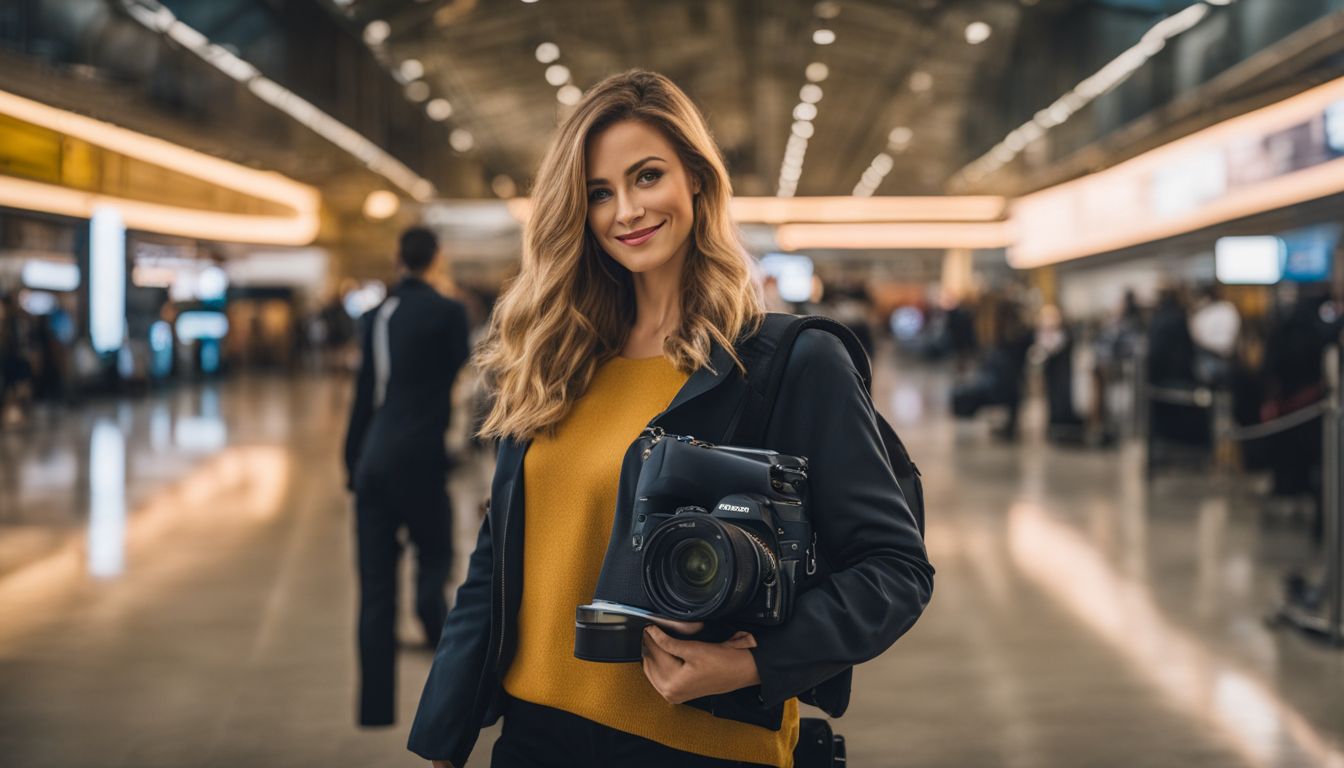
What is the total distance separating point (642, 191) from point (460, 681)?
28.6 inches

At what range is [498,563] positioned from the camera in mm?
1788

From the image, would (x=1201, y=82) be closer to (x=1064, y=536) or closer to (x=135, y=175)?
(x=1064, y=536)

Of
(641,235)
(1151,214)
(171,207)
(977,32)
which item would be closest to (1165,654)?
(641,235)

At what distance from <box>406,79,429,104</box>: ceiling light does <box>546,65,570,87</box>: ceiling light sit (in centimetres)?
180

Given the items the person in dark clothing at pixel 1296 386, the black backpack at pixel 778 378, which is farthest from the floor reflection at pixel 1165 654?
the black backpack at pixel 778 378

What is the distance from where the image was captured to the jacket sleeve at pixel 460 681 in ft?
5.85

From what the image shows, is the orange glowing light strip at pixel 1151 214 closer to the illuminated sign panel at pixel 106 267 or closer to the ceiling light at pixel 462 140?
the illuminated sign panel at pixel 106 267

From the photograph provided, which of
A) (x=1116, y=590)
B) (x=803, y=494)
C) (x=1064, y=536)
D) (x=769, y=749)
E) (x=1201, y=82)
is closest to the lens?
(x=803, y=494)

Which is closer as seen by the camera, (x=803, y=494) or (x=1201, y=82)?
(x=803, y=494)

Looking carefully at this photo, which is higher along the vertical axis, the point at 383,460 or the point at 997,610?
the point at 383,460

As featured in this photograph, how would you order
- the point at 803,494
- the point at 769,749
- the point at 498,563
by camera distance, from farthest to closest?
the point at 498,563
the point at 769,749
the point at 803,494

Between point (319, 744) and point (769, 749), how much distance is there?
3096 millimetres

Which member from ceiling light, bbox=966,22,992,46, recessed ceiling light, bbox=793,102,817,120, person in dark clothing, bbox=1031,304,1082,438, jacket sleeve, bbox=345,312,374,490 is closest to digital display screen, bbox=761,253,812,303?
recessed ceiling light, bbox=793,102,817,120

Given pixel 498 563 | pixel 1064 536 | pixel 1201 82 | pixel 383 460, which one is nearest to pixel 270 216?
pixel 1201 82
